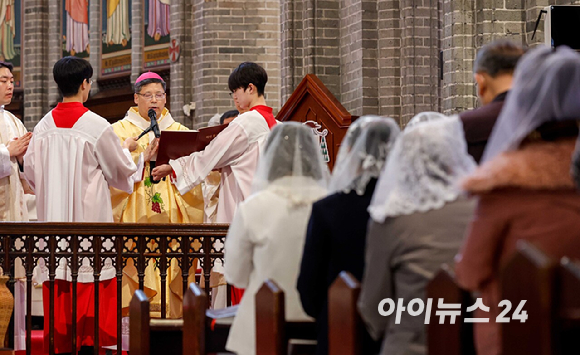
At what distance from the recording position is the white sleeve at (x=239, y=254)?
4.22 metres

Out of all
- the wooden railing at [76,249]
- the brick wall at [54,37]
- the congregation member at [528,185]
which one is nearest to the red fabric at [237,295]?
the wooden railing at [76,249]

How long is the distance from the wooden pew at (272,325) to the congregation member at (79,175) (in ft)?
12.1

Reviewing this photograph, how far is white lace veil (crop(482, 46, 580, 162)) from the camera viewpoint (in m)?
2.87

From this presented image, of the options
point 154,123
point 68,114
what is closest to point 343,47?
point 154,123

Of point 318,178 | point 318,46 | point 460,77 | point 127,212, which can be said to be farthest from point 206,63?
point 318,178

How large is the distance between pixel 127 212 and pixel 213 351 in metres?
3.87

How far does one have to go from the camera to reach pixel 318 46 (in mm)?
13312

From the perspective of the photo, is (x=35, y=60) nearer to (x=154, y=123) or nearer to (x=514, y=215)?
(x=154, y=123)

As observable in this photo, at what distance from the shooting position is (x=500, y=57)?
400 cm

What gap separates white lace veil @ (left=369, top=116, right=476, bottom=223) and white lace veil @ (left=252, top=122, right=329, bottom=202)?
0.97 meters

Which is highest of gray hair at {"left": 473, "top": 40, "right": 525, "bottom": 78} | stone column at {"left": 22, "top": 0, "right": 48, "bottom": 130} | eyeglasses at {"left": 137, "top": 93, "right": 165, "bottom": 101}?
stone column at {"left": 22, "top": 0, "right": 48, "bottom": 130}

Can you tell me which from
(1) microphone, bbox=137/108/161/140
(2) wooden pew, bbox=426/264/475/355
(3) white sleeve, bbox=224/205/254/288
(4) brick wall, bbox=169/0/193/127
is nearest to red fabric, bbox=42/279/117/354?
(1) microphone, bbox=137/108/161/140

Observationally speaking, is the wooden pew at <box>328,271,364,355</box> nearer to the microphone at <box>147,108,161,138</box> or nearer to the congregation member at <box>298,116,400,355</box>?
the congregation member at <box>298,116,400,355</box>

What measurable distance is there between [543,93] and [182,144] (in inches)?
194
